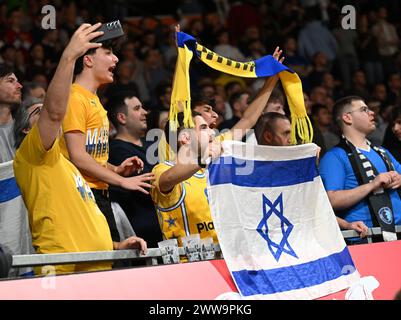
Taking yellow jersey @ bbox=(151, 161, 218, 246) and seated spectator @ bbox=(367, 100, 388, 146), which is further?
seated spectator @ bbox=(367, 100, 388, 146)

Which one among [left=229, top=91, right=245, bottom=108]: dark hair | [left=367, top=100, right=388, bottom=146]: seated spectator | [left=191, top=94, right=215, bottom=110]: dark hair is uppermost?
[left=229, top=91, right=245, bottom=108]: dark hair

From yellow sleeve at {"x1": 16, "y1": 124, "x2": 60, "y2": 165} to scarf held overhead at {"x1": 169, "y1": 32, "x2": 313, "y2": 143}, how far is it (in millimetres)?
920

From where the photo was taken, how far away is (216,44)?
12922 mm

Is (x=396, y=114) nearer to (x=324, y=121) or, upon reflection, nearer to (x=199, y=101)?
(x=324, y=121)

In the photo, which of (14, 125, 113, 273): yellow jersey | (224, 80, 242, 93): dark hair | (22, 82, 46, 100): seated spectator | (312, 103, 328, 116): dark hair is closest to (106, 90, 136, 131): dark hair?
(22, 82, 46, 100): seated spectator

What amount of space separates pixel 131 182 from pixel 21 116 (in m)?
0.80

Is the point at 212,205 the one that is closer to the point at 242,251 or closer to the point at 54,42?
the point at 242,251

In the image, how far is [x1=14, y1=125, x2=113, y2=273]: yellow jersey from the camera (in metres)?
4.84

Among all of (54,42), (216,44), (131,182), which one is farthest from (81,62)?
(216,44)

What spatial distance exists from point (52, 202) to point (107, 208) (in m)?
1.07

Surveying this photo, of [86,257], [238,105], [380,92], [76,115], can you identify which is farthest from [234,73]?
[380,92]

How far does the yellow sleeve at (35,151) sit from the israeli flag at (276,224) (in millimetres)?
901

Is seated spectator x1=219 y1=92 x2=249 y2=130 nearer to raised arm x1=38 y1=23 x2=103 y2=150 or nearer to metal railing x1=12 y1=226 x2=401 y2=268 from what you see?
metal railing x1=12 y1=226 x2=401 y2=268
